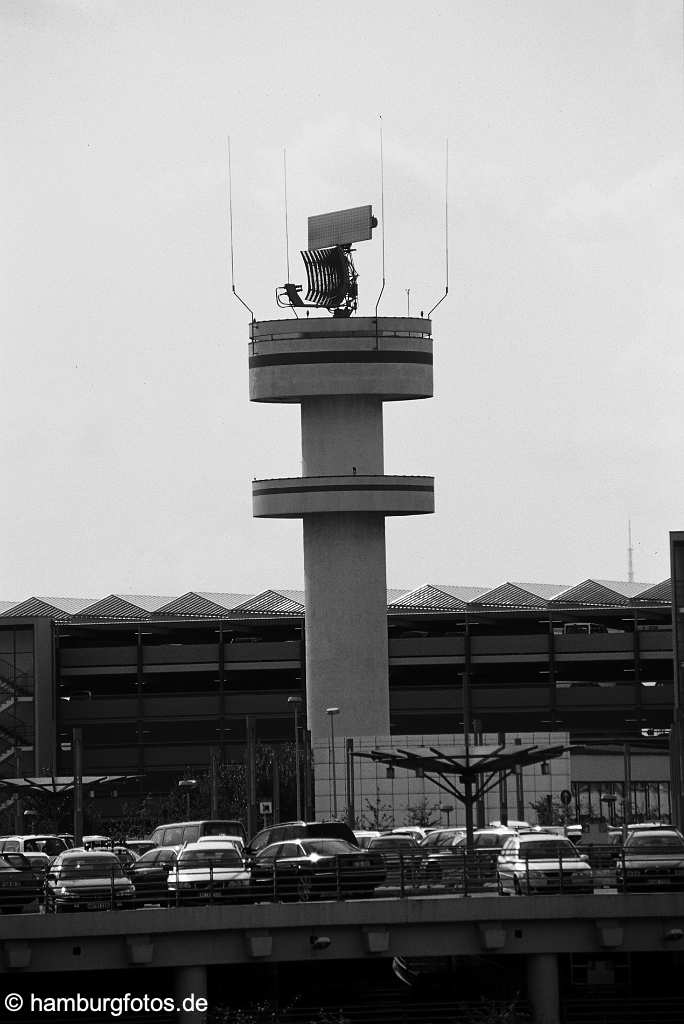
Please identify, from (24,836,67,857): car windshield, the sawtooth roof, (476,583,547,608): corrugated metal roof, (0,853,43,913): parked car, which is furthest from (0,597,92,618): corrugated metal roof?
(0,853,43,913): parked car

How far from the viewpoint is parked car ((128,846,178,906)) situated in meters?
54.5

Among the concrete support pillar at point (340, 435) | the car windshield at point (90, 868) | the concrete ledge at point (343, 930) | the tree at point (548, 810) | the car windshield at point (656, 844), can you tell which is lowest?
the concrete ledge at point (343, 930)

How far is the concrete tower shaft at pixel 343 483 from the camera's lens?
117m

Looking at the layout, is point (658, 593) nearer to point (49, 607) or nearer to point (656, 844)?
point (49, 607)

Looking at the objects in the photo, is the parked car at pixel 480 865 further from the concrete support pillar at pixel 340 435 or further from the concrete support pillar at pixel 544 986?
the concrete support pillar at pixel 340 435

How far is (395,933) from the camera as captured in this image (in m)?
55.2

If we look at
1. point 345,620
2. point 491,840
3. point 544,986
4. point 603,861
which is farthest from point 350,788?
point 544,986

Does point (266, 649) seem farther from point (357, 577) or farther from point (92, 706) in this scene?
point (357, 577)

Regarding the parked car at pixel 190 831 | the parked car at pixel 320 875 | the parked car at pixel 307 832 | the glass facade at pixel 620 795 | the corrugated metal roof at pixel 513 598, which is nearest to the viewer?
the parked car at pixel 320 875

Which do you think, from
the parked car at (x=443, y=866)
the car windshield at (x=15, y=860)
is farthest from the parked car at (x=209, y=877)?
the car windshield at (x=15, y=860)

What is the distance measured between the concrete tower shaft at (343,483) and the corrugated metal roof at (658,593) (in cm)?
3712

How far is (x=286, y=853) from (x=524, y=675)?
94.4 metres

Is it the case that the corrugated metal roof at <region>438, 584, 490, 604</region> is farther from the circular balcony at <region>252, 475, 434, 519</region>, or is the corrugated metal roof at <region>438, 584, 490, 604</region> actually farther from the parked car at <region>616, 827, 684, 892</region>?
the parked car at <region>616, 827, 684, 892</region>

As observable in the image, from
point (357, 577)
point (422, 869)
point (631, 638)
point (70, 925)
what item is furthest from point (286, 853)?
point (631, 638)
